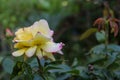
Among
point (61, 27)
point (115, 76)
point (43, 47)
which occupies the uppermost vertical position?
point (61, 27)

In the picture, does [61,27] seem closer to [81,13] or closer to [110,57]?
[81,13]

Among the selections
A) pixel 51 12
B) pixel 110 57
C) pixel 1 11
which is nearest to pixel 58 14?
pixel 51 12

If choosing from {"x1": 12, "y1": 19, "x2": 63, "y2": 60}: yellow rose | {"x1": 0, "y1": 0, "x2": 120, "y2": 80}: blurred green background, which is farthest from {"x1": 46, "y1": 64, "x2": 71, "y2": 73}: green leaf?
{"x1": 0, "y1": 0, "x2": 120, "y2": 80}: blurred green background

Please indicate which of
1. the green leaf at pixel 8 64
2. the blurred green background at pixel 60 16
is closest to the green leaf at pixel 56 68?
the green leaf at pixel 8 64

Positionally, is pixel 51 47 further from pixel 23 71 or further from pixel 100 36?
pixel 100 36

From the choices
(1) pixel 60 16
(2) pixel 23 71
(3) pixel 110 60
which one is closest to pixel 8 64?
(2) pixel 23 71

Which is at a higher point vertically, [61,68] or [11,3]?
[11,3]
